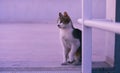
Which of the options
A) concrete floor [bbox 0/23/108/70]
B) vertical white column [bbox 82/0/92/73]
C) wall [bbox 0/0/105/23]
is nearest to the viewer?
vertical white column [bbox 82/0/92/73]

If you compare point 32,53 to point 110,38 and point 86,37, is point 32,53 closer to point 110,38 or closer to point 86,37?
point 110,38

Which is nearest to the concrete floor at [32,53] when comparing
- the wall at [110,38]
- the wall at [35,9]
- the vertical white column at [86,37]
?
the wall at [110,38]

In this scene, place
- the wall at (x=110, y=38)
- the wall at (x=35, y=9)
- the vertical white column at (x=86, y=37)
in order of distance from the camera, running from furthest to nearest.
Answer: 1. the wall at (x=35, y=9)
2. the wall at (x=110, y=38)
3. the vertical white column at (x=86, y=37)

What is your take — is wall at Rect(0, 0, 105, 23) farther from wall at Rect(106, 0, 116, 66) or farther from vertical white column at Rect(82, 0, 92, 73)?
vertical white column at Rect(82, 0, 92, 73)

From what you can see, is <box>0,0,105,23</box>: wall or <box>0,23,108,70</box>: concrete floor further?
<box>0,0,105,23</box>: wall

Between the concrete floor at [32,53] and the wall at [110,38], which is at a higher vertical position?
the wall at [110,38]

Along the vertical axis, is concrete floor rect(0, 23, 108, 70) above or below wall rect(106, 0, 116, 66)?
→ below

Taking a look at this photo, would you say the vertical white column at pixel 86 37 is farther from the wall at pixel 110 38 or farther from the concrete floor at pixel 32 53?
the concrete floor at pixel 32 53

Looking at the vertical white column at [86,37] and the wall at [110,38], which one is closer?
the vertical white column at [86,37]

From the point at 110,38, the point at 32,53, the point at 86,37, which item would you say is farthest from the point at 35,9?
the point at 86,37

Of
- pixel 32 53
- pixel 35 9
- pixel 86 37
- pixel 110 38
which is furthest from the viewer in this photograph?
pixel 35 9

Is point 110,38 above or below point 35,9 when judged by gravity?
above

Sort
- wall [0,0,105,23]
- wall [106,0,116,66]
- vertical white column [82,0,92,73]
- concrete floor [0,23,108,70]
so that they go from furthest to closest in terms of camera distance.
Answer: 1. wall [0,0,105,23]
2. concrete floor [0,23,108,70]
3. wall [106,0,116,66]
4. vertical white column [82,0,92,73]

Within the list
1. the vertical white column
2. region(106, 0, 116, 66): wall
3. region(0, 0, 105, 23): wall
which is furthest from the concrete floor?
region(0, 0, 105, 23): wall
